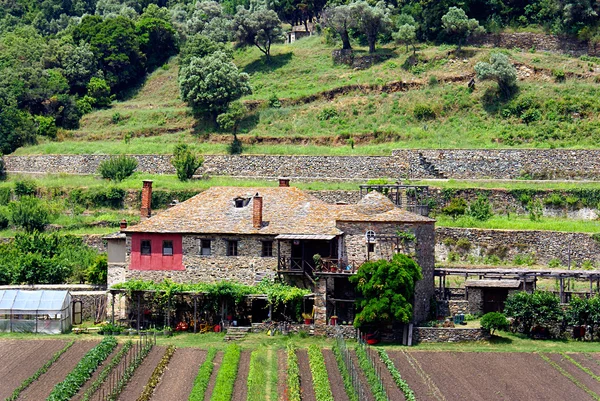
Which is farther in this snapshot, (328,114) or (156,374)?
(328,114)

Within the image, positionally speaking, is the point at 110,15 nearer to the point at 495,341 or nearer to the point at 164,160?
the point at 164,160

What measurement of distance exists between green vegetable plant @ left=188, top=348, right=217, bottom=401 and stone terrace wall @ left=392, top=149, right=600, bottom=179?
36249 mm

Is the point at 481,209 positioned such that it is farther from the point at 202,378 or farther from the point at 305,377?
the point at 202,378

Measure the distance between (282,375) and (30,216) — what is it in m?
39.0

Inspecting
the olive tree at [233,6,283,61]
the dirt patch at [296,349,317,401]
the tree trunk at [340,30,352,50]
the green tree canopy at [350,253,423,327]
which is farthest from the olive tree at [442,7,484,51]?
the dirt patch at [296,349,317,401]

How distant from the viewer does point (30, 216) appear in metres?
89.8

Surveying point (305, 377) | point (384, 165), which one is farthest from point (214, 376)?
point (384, 165)

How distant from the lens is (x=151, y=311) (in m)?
70.2

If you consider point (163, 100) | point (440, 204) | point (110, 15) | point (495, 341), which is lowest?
point (495, 341)

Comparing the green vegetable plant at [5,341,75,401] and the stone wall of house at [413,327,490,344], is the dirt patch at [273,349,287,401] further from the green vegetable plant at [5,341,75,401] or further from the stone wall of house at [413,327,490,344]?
the green vegetable plant at [5,341,75,401]

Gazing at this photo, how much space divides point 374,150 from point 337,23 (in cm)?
2175

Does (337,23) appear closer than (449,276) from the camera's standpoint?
No

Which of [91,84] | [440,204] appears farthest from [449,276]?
[91,84]

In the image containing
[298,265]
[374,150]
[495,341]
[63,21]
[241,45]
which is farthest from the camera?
[63,21]
